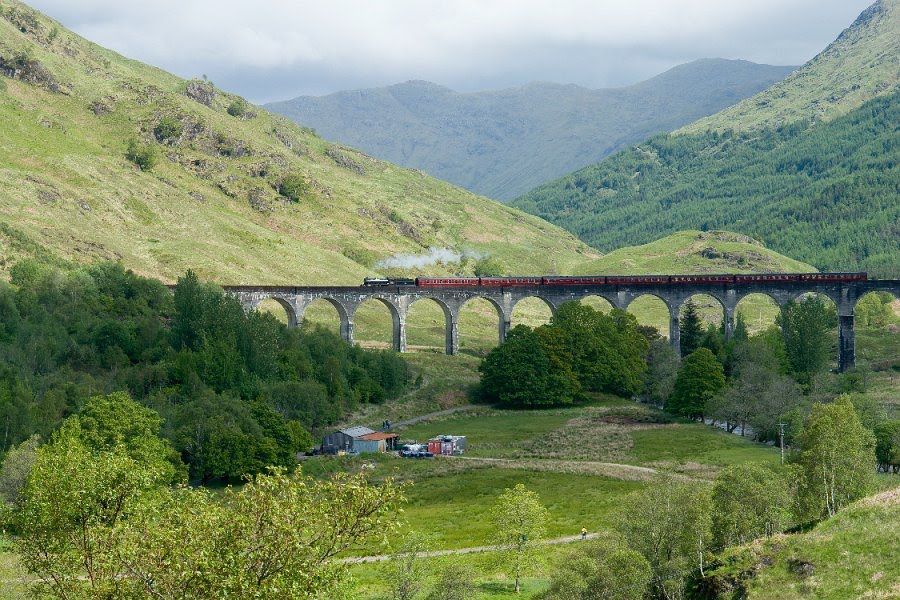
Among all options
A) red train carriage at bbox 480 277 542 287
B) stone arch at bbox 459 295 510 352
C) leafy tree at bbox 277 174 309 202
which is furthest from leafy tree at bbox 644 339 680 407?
leafy tree at bbox 277 174 309 202

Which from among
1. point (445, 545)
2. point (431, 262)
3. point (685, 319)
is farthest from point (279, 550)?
point (431, 262)

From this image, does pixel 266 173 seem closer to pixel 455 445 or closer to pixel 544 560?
pixel 455 445

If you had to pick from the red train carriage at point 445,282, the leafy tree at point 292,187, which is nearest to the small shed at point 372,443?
the red train carriage at point 445,282

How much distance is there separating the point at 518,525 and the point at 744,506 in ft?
37.3

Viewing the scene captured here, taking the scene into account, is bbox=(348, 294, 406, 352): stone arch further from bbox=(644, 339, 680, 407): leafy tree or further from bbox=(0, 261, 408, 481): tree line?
bbox=(644, 339, 680, 407): leafy tree

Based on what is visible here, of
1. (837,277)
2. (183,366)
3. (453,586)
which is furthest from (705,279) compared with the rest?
(453,586)

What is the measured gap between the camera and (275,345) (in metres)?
99.0

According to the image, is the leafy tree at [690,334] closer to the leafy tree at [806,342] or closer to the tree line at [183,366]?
the leafy tree at [806,342]

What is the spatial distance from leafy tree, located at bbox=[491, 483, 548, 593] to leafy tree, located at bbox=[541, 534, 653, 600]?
8.80m

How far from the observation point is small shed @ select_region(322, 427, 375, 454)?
85.3 metres

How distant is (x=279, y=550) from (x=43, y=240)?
11482 centimetres

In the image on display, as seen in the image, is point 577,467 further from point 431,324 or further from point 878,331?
point 878,331

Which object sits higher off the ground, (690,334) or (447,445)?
(690,334)

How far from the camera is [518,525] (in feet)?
169
